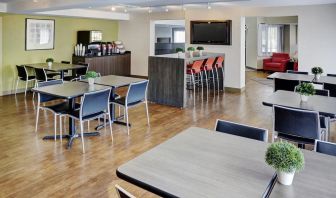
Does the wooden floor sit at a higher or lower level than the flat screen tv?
lower

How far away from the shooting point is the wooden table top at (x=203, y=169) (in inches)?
58.9

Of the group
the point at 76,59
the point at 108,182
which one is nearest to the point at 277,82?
the point at 108,182

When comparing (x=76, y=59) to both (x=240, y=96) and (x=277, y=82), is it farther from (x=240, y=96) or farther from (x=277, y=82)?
(x=277, y=82)

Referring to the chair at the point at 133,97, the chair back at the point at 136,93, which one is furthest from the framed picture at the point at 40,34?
the chair back at the point at 136,93

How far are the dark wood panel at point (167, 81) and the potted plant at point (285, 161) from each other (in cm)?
503

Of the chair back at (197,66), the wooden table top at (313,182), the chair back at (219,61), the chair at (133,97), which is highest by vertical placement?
the chair back at (219,61)

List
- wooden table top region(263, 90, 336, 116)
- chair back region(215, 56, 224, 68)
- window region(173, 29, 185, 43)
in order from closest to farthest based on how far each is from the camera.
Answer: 1. wooden table top region(263, 90, 336, 116)
2. chair back region(215, 56, 224, 68)
3. window region(173, 29, 185, 43)

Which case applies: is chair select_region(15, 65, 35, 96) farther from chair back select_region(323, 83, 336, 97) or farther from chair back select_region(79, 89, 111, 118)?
chair back select_region(323, 83, 336, 97)

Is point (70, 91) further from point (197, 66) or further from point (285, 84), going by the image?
point (197, 66)

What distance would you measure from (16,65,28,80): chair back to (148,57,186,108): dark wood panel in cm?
319

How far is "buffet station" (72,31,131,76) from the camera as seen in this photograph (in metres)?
9.41

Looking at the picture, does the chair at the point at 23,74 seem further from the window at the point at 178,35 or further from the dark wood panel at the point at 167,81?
the window at the point at 178,35

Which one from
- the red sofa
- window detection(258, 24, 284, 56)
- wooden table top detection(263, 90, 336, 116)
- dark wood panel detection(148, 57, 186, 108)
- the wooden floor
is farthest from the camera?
window detection(258, 24, 284, 56)

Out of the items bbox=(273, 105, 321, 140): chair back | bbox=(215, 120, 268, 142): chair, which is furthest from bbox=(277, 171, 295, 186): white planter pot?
bbox=(273, 105, 321, 140): chair back
